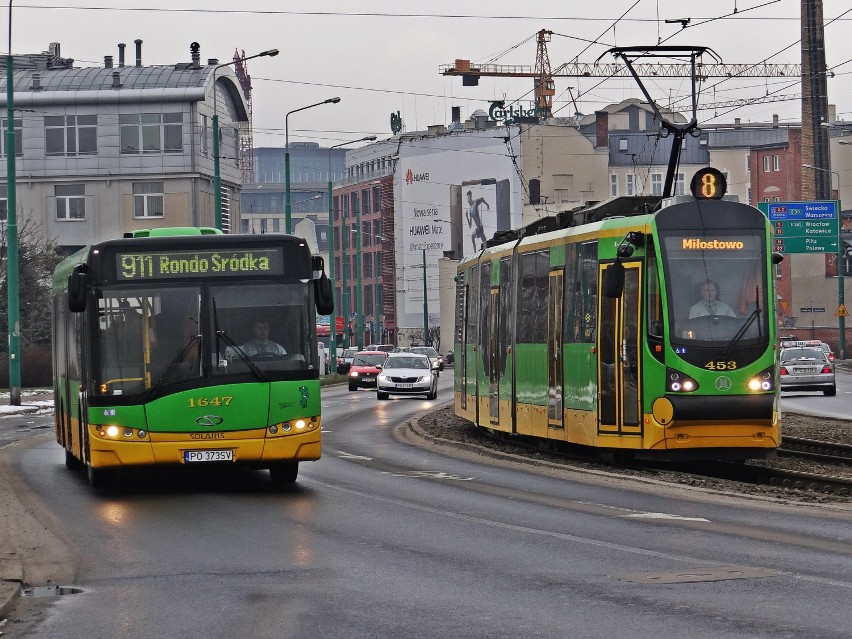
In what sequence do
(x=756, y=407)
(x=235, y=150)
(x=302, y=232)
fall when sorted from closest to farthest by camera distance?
(x=756, y=407)
(x=302, y=232)
(x=235, y=150)

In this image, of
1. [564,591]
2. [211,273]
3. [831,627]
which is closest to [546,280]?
[211,273]

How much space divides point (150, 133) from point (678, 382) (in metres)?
64.4

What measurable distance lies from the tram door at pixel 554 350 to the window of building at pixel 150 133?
6030cm

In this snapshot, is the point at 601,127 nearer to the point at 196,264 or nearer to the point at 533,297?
the point at 533,297

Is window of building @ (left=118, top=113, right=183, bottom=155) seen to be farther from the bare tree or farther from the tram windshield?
the tram windshield

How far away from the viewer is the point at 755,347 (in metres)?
20.2

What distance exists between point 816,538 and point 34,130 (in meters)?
72.8

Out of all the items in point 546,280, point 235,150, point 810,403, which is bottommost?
point 810,403

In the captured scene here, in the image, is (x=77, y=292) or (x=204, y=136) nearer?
(x=77, y=292)

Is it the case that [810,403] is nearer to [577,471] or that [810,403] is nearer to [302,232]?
[577,471]

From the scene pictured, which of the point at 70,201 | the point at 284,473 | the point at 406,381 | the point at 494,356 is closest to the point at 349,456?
the point at 494,356

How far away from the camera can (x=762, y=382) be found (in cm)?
2019

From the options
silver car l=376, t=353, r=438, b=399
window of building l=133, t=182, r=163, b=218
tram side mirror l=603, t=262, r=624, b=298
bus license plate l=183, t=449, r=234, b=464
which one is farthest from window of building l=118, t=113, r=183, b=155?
bus license plate l=183, t=449, r=234, b=464

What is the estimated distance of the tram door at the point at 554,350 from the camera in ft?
74.3
